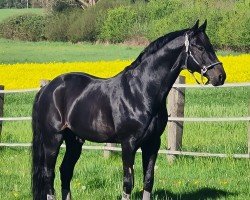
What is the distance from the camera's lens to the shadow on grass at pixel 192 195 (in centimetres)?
860

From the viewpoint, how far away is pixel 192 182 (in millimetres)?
9570

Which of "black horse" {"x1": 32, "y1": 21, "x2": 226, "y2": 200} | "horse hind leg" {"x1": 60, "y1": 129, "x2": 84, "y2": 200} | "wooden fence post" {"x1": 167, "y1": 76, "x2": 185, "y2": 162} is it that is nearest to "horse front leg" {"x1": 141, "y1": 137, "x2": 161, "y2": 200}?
"black horse" {"x1": 32, "y1": 21, "x2": 226, "y2": 200}

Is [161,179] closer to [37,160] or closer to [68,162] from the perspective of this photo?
[68,162]

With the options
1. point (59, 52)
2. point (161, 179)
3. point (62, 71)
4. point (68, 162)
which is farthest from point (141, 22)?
point (68, 162)

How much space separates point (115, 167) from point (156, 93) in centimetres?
399

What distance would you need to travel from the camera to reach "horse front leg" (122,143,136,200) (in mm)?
7367

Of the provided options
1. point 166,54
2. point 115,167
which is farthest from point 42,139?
point 115,167

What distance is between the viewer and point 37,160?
27.3 ft

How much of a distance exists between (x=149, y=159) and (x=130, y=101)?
638mm

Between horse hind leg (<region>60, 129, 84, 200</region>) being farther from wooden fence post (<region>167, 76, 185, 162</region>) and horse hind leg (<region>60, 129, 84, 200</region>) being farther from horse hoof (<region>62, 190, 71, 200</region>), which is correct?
wooden fence post (<region>167, 76, 185, 162</region>)

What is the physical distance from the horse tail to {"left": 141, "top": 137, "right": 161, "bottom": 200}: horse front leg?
127 cm

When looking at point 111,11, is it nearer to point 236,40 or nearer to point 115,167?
point 236,40

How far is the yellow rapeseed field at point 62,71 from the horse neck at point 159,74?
57.0 ft

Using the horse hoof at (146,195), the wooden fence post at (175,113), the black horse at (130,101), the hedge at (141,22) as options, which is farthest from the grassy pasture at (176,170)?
the hedge at (141,22)
